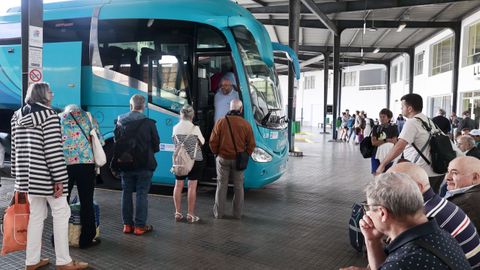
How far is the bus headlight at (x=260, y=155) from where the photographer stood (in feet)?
20.4

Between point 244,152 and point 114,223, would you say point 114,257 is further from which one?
point 244,152

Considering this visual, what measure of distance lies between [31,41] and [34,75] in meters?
0.36

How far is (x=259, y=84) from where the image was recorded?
6.47 metres

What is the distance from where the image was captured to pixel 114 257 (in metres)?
3.97

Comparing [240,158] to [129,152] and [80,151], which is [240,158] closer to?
[129,152]

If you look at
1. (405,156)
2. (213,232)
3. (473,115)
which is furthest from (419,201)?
(473,115)

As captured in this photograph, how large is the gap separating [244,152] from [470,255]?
3.41 meters

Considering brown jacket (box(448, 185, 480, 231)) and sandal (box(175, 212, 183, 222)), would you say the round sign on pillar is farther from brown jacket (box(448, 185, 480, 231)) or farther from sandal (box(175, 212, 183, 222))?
brown jacket (box(448, 185, 480, 231))

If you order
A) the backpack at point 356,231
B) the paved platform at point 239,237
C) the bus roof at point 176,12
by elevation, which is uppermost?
the bus roof at point 176,12

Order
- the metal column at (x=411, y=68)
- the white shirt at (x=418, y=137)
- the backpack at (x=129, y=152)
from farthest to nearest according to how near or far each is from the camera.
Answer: the metal column at (x=411, y=68)
the backpack at (x=129, y=152)
the white shirt at (x=418, y=137)

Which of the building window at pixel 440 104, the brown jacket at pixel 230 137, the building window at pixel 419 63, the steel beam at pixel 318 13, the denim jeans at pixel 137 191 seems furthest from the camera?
the building window at pixel 419 63

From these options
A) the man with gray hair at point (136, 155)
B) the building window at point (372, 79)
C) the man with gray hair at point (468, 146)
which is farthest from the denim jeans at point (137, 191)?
the building window at point (372, 79)

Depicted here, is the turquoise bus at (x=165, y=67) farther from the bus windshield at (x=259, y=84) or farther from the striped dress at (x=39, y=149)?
the striped dress at (x=39, y=149)

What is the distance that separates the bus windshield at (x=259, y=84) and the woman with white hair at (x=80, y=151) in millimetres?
2864
